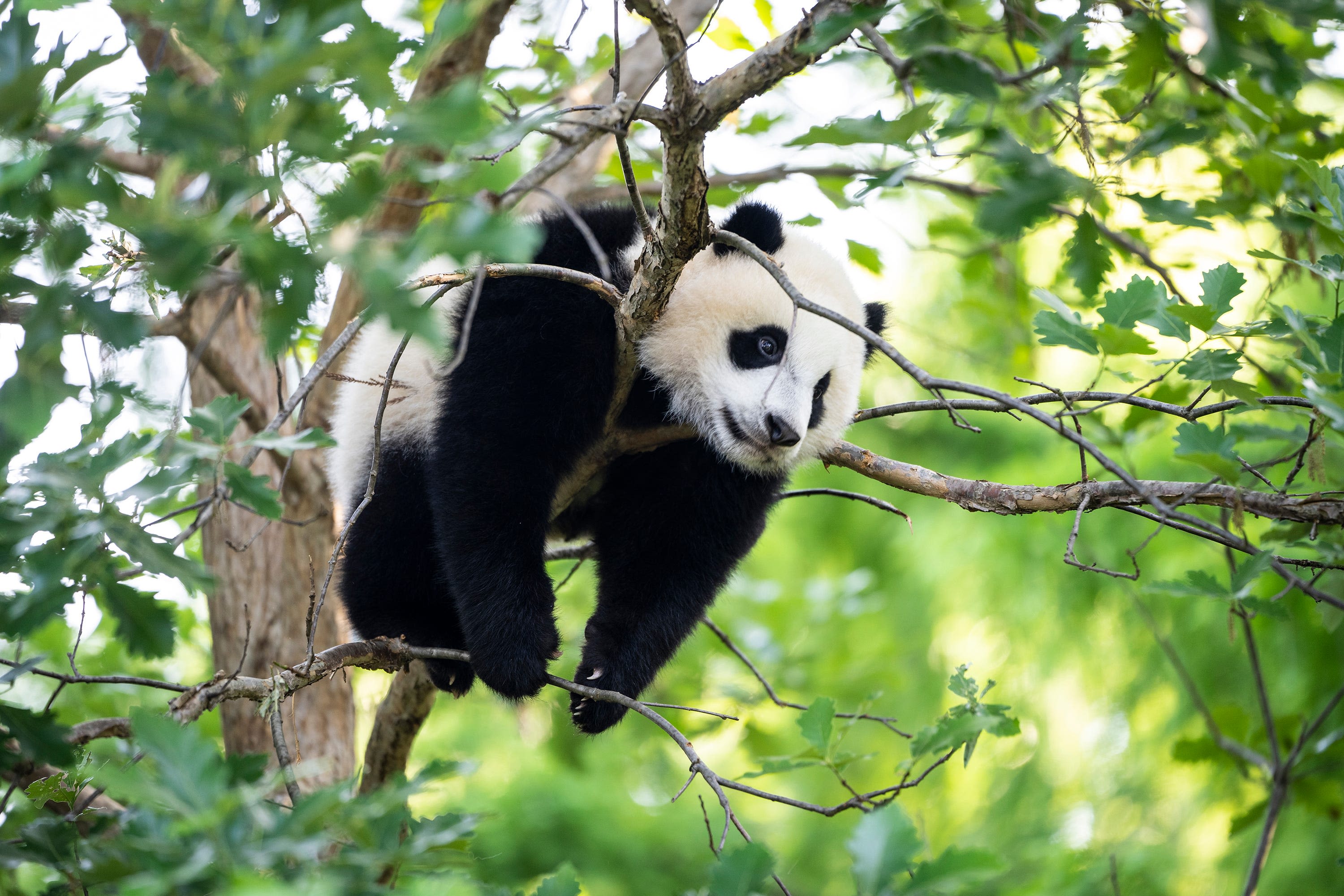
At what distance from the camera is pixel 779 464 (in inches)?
110

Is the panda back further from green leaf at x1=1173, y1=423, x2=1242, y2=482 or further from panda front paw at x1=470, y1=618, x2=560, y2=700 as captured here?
green leaf at x1=1173, y1=423, x2=1242, y2=482

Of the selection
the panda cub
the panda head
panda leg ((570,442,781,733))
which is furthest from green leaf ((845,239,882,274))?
panda leg ((570,442,781,733))

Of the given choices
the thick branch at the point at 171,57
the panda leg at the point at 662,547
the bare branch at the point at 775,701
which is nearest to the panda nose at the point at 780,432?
the panda leg at the point at 662,547

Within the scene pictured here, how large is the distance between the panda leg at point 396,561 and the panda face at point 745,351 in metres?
0.84

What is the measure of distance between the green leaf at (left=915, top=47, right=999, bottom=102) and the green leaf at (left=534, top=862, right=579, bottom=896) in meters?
1.21

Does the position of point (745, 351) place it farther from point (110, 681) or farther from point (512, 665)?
point (110, 681)

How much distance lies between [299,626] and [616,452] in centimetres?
146

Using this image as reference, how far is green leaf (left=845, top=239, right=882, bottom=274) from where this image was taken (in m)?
3.44

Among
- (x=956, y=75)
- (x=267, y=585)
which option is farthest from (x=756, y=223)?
(x=267, y=585)

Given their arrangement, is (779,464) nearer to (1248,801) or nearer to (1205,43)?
(1205,43)

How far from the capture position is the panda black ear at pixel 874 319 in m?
3.17

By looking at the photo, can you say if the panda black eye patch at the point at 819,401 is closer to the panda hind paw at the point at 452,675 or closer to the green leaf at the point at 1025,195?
the panda hind paw at the point at 452,675

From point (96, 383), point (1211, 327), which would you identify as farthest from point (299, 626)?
point (1211, 327)

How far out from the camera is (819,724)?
1992 millimetres
